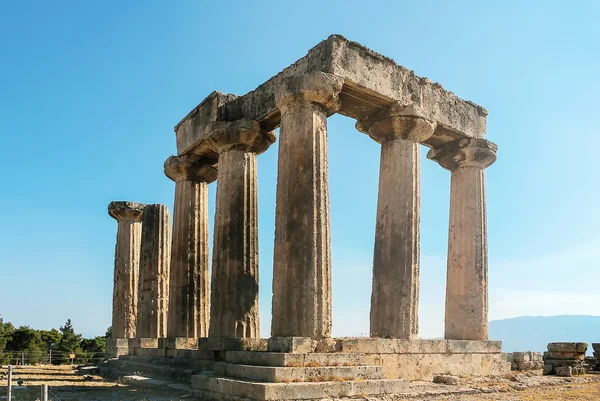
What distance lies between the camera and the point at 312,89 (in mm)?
16031

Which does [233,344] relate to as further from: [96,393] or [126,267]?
[126,267]

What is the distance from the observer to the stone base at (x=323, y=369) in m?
13.2

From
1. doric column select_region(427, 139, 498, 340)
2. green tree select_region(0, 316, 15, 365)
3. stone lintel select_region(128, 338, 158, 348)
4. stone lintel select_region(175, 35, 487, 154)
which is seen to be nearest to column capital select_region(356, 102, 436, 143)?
stone lintel select_region(175, 35, 487, 154)

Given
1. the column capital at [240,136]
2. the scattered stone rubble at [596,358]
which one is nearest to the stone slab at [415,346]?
the column capital at [240,136]

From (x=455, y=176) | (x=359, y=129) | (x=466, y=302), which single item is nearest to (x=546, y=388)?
(x=466, y=302)

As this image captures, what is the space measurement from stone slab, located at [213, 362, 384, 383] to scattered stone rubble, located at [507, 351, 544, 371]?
11274mm

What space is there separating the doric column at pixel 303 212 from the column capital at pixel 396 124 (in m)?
2.25

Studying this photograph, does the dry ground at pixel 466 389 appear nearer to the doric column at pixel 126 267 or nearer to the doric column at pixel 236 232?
the doric column at pixel 236 232

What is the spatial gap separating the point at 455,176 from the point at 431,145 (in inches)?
55.3

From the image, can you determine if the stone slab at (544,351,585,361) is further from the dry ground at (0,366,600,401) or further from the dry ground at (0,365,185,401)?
the dry ground at (0,365,185,401)

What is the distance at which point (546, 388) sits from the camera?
1823cm

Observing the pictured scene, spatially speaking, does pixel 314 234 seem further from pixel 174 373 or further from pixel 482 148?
pixel 482 148

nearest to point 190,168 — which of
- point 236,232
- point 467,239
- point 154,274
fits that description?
point 236,232

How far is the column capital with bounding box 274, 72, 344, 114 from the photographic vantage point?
16000 mm
